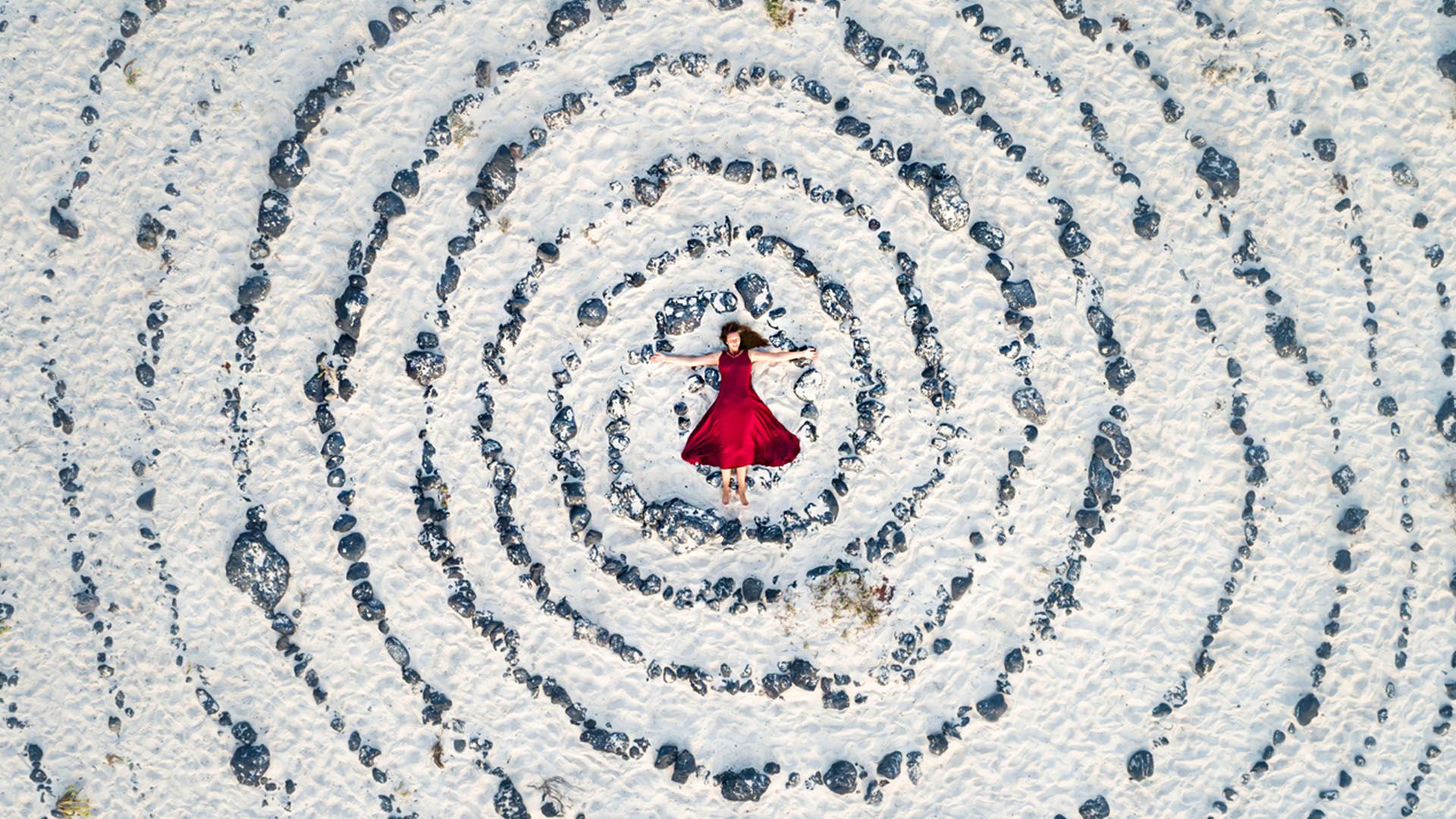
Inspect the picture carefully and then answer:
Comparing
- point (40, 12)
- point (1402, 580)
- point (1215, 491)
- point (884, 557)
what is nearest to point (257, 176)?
point (40, 12)

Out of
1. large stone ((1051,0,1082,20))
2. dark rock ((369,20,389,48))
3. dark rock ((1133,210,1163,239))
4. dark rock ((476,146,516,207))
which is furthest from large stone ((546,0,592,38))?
dark rock ((1133,210,1163,239))

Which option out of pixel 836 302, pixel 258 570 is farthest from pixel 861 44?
pixel 258 570

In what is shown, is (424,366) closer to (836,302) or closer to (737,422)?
(737,422)

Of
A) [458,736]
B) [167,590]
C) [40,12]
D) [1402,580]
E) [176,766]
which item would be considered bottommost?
[176,766]

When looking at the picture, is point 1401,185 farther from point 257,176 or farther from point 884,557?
point 257,176

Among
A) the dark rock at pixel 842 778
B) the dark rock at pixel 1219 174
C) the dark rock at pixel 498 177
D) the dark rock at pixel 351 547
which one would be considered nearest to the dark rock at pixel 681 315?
the dark rock at pixel 498 177
